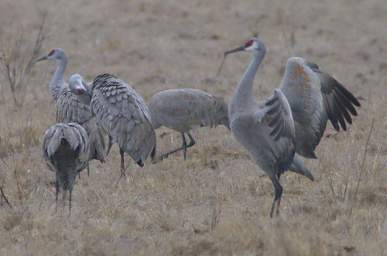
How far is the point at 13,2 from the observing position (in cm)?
1742

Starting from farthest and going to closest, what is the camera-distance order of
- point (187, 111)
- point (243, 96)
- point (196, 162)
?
1. point (187, 111)
2. point (196, 162)
3. point (243, 96)

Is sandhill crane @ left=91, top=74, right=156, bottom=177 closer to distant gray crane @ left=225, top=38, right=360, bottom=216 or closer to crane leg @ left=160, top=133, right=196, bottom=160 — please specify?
crane leg @ left=160, top=133, right=196, bottom=160

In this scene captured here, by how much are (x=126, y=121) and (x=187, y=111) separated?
131cm

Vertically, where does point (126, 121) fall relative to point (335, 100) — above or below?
below

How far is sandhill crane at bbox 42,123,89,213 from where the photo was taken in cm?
683

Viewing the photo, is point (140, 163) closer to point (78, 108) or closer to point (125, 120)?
point (125, 120)

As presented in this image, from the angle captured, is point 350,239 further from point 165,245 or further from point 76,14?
point 76,14

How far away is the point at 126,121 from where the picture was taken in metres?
8.40

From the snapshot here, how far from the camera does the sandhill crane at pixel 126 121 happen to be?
8.38 metres

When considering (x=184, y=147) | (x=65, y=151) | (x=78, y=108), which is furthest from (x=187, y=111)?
(x=65, y=151)

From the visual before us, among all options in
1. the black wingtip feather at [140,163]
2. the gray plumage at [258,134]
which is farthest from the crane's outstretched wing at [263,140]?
the black wingtip feather at [140,163]

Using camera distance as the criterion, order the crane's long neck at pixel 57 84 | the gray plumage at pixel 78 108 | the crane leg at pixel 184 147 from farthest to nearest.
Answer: the crane's long neck at pixel 57 84 < the crane leg at pixel 184 147 < the gray plumage at pixel 78 108

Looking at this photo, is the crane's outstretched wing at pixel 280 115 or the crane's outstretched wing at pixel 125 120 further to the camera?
the crane's outstretched wing at pixel 125 120

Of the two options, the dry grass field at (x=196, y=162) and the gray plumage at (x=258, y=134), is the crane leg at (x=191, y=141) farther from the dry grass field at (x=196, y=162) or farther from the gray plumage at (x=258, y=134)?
the gray plumage at (x=258, y=134)
